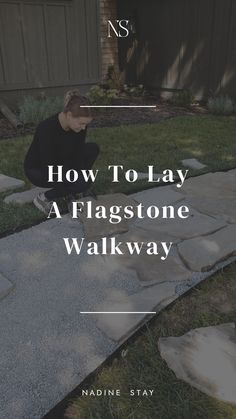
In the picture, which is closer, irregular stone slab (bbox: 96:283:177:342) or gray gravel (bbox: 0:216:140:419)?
gray gravel (bbox: 0:216:140:419)

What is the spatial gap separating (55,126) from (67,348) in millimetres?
1667

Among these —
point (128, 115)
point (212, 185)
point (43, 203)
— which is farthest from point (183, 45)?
point (43, 203)

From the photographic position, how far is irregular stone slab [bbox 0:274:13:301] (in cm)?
→ 211

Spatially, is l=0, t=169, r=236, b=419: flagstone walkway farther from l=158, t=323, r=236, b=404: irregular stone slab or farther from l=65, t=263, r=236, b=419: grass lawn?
l=158, t=323, r=236, b=404: irregular stone slab

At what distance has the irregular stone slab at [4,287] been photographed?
2113 mm

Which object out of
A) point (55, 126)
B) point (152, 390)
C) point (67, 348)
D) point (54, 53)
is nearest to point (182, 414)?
point (152, 390)

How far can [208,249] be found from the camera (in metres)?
2.48

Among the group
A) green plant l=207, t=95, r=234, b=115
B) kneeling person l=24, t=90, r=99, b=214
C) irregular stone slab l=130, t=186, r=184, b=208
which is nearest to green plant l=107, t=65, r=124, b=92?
green plant l=207, t=95, r=234, b=115

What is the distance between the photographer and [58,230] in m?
2.82

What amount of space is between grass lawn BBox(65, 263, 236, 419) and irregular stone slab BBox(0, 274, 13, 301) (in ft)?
2.50

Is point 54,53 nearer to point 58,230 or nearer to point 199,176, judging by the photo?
point 199,176

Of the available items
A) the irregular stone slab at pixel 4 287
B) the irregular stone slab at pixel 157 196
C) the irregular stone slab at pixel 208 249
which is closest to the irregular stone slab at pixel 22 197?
the irregular stone slab at pixel 157 196

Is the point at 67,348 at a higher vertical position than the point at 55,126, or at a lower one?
lower

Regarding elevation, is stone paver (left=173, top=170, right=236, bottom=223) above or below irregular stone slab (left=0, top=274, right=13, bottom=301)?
below
